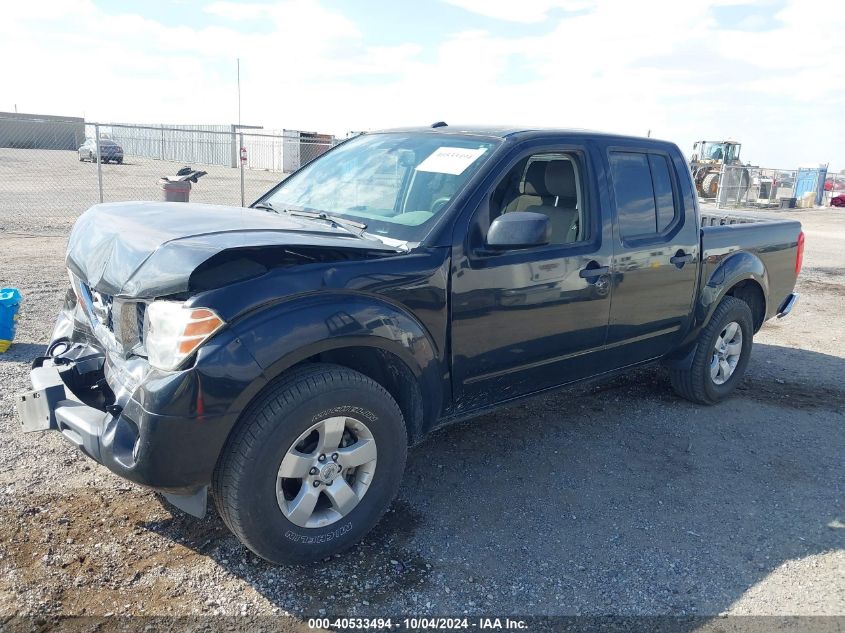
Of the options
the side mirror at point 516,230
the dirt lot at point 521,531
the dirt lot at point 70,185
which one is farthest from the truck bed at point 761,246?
the dirt lot at point 70,185

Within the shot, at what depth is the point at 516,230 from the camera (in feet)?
10.9

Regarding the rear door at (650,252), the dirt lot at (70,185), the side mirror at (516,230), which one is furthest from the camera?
the dirt lot at (70,185)

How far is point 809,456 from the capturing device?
177 inches

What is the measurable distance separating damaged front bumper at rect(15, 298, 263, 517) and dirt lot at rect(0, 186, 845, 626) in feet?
1.54

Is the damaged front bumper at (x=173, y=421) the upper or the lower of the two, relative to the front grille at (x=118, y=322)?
lower

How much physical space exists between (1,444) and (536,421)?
10.9 ft

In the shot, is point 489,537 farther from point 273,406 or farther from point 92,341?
point 92,341

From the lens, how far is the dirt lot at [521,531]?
2.85 meters

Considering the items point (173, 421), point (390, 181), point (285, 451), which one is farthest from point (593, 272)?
point (173, 421)

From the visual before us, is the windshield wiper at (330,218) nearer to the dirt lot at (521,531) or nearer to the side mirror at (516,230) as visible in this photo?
the side mirror at (516,230)

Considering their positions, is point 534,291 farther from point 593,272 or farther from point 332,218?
point 332,218

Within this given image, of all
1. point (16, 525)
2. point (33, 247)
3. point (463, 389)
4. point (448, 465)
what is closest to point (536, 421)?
point (448, 465)

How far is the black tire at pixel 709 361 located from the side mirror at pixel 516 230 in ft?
7.44

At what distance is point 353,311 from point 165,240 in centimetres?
84
